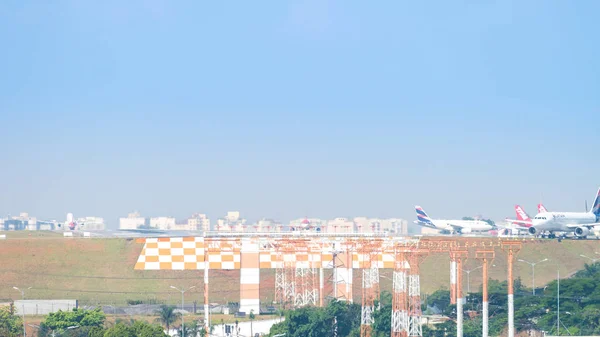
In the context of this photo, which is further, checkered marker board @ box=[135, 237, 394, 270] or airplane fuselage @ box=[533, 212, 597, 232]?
airplane fuselage @ box=[533, 212, 597, 232]

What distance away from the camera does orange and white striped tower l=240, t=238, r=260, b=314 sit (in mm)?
78750

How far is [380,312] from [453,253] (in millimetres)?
A: 11202

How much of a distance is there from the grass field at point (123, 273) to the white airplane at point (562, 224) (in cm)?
235

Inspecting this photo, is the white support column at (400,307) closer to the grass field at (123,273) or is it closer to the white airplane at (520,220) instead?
the grass field at (123,273)

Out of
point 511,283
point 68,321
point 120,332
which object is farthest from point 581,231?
point 120,332

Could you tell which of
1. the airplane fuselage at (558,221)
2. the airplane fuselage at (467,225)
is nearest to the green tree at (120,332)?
the airplane fuselage at (558,221)

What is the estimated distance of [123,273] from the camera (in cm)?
9375

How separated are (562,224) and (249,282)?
34242mm

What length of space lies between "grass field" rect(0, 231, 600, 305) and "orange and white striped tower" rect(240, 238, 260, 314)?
8.05 m

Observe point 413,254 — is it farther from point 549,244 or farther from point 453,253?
point 549,244

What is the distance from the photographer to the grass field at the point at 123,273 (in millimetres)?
88125

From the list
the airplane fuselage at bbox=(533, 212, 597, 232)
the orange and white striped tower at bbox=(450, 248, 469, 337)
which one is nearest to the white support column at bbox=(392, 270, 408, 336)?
the orange and white striped tower at bbox=(450, 248, 469, 337)

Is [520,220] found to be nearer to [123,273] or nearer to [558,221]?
[558,221]

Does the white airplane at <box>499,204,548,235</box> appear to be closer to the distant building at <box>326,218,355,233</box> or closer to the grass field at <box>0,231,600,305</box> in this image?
the grass field at <box>0,231,600,305</box>
